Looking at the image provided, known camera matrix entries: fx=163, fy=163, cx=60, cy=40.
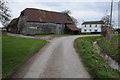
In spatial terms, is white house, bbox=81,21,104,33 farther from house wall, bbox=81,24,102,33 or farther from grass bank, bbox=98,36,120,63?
grass bank, bbox=98,36,120,63

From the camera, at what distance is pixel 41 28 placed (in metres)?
48.3

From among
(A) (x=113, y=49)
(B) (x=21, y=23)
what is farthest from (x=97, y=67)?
(B) (x=21, y=23)

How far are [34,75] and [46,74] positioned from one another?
723 millimetres

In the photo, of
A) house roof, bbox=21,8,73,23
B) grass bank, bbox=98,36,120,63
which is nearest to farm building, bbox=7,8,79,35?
house roof, bbox=21,8,73,23

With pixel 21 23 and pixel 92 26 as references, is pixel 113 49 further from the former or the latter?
pixel 92 26

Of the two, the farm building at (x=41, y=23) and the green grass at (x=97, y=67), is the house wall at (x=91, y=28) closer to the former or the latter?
the farm building at (x=41, y=23)

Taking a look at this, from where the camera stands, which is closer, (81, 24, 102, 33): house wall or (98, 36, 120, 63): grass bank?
(98, 36, 120, 63): grass bank

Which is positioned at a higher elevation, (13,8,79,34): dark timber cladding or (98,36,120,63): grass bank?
(13,8,79,34): dark timber cladding

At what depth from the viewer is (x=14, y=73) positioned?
1003cm

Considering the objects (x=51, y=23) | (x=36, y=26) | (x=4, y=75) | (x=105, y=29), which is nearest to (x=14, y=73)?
(x=4, y=75)

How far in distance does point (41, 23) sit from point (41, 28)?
4.86 ft

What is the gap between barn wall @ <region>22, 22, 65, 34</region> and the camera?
46066 mm

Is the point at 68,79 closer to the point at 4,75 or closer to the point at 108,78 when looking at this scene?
the point at 108,78

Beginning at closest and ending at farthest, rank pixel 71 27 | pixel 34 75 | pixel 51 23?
pixel 34 75
pixel 51 23
pixel 71 27
